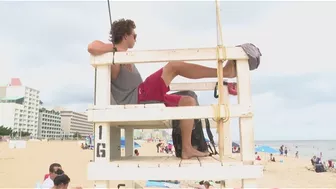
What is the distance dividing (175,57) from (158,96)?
0.72m

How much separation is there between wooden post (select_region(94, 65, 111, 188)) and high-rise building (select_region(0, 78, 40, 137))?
435ft

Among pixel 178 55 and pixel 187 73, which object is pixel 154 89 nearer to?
pixel 187 73

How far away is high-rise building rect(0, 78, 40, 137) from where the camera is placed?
Result: 123500 millimetres

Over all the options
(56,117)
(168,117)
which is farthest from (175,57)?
(56,117)

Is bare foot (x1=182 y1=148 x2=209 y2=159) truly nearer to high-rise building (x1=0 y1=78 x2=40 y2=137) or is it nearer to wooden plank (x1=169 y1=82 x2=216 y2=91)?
wooden plank (x1=169 y1=82 x2=216 y2=91)

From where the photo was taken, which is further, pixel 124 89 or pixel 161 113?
pixel 124 89

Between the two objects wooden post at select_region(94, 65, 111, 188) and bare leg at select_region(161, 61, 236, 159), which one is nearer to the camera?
wooden post at select_region(94, 65, 111, 188)

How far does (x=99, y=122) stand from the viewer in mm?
2338

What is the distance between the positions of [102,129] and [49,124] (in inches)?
6193

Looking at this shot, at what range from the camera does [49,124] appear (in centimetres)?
14950

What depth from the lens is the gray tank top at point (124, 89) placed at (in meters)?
3.07

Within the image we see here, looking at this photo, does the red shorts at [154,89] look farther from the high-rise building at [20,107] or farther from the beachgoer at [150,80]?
the high-rise building at [20,107]

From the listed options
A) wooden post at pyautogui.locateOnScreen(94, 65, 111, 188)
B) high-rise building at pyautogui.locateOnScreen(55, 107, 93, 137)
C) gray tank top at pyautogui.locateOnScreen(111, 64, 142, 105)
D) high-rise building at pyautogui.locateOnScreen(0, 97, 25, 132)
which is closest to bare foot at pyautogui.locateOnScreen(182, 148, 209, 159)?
gray tank top at pyautogui.locateOnScreen(111, 64, 142, 105)

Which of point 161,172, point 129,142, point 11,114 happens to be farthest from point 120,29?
point 11,114
